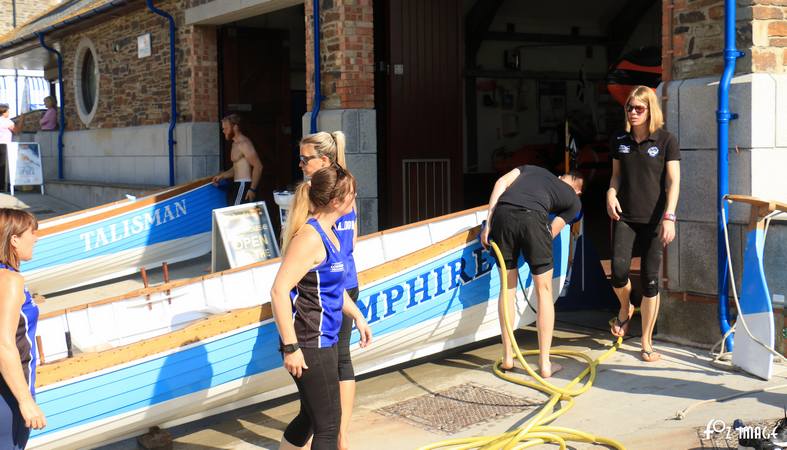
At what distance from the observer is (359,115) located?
966 centimetres

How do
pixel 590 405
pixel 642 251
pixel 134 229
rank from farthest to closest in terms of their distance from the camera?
pixel 134 229, pixel 642 251, pixel 590 405

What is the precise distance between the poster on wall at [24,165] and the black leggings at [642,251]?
14398mm

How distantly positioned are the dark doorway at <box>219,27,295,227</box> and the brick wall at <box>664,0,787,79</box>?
763 cm

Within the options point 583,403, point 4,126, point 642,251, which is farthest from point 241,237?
point 4,126

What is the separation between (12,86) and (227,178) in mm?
21475

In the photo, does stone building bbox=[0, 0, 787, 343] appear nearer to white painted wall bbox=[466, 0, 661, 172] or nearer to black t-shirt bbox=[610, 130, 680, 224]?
white painted wall bbox=[466, 0, 661, 172]

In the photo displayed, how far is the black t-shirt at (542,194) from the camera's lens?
5.97m

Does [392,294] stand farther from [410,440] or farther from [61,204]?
[61,204]

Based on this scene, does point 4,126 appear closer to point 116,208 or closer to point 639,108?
point 116,208

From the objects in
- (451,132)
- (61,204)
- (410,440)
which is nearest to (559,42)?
(451,132)

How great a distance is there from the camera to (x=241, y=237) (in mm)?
9117

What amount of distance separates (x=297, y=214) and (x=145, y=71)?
11496 millimetres

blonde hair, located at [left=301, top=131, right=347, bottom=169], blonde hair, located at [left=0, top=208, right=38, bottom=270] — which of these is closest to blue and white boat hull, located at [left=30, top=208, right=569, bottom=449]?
blonde hair, located at [left=301, top=131, right=347, bottom=169]

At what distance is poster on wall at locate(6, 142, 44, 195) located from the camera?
57.7ft
